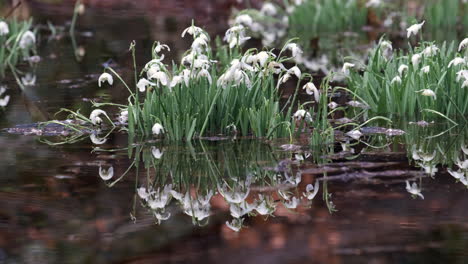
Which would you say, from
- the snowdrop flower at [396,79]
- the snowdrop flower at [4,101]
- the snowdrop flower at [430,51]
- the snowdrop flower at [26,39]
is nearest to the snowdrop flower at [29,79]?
the snowdrop flower at [26,39]

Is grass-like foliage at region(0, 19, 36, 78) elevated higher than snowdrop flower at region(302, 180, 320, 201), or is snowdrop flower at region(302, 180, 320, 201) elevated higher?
grass-like foliage at region(0, 19, 36, 78)

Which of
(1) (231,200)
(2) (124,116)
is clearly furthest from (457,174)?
(2) (124,116)

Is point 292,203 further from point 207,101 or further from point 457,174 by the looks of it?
point 207,101

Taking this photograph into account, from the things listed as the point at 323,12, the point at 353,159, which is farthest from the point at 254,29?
the point at 353,159

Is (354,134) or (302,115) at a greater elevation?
(302,115)

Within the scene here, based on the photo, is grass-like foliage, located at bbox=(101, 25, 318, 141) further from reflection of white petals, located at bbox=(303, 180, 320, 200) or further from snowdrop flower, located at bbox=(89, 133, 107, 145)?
reflection of white petals, located at bbox=(303, 180, 320, 200)

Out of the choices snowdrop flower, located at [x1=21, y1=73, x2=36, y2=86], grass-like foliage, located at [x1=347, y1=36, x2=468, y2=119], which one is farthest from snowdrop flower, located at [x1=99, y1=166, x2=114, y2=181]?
snowdrop flower, located at [x1=21, y1=73, x2=36, y2=86]
